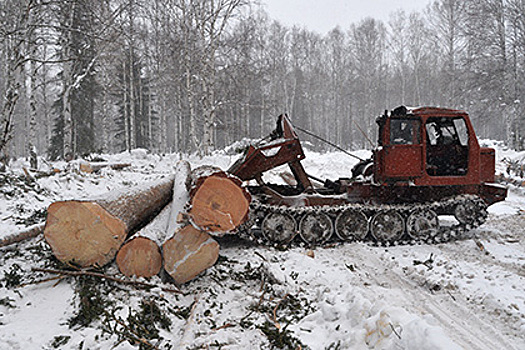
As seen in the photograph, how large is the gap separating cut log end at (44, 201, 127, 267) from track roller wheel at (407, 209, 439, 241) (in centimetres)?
519

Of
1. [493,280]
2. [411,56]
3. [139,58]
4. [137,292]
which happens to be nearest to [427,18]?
[411,56]

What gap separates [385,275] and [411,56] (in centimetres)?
3209

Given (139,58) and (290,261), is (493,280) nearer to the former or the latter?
(290,261)

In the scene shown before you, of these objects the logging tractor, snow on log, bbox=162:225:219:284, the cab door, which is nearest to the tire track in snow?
the logging tractor

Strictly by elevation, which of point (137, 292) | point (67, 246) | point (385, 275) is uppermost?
point (67, 246)

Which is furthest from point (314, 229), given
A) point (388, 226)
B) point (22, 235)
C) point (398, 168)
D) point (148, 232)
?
point (22, 235)

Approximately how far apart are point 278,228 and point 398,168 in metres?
2.57

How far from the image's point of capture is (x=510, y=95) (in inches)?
808

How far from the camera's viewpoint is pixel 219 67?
23.9m

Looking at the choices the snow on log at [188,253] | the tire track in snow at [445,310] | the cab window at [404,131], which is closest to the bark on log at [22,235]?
the snow on log at [188,253]

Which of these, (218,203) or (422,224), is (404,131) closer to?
(422,224)

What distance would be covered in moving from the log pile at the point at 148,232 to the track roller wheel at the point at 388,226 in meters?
3.09

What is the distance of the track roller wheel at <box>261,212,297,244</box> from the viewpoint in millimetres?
6090

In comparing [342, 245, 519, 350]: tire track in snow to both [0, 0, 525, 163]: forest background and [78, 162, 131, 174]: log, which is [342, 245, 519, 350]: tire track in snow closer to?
[0, 0, 525, 163]: forest background
